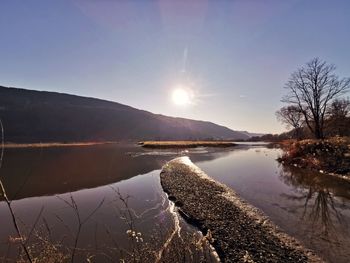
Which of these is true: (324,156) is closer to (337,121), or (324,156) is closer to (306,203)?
(306,203)

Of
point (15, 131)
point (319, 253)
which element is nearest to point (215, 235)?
point (319, 253)

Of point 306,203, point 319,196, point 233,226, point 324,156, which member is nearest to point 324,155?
point 324,156

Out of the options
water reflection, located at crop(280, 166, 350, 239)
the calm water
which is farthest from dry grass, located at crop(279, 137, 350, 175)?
the calm water

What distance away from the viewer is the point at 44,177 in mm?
29625

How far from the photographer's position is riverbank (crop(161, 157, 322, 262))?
377 inches

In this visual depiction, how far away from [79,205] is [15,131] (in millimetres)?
204796

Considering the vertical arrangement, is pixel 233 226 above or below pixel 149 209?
above

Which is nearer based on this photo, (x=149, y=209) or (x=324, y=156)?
(x=149, y=209)

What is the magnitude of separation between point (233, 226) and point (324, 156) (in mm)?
23256

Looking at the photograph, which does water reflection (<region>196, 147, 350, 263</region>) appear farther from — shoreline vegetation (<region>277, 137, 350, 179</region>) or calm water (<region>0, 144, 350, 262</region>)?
shoreline vegetation (<region>277, 137, 350, 179</region>)

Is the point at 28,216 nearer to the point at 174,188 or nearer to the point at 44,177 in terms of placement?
the point at 174,188

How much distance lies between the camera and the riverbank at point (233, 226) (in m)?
9.58

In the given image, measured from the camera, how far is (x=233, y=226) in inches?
486

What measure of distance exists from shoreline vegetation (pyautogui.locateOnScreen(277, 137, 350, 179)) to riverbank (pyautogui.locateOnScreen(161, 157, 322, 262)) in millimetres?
14017
